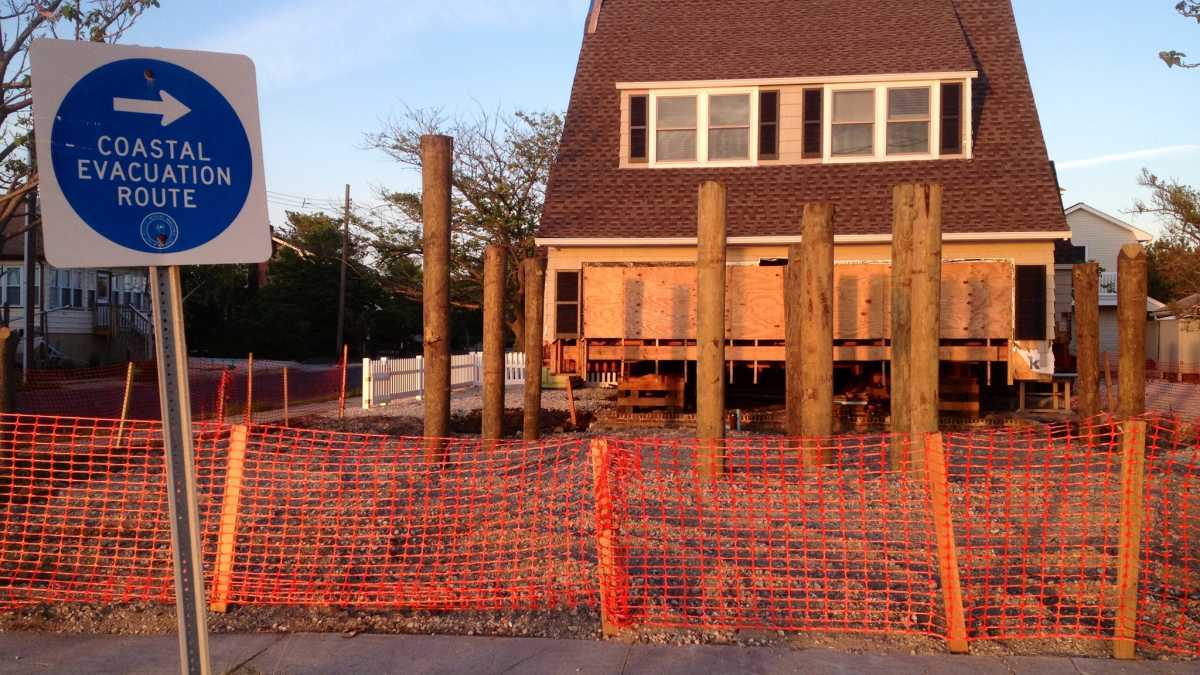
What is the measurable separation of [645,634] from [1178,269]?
2483 cm

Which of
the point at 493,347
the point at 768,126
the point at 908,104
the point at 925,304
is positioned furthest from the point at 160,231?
the point at 908,104

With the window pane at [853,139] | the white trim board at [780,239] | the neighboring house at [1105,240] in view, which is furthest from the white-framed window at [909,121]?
the neighboring house at [1105,240]

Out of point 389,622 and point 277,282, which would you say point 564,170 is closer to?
point 389,622

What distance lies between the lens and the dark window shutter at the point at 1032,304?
1759 cm

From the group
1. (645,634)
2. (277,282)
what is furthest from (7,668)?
(277,282)

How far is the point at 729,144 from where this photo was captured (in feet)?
64.2

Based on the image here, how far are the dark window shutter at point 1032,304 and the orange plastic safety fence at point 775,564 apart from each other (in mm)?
9772

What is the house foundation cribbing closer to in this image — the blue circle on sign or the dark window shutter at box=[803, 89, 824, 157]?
the blue circle on sign

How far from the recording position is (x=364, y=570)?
712 cm

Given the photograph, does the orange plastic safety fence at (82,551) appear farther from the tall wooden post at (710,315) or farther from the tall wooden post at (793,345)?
the tall wooden post at (793,345)

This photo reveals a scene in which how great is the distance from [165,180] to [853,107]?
1720 cm

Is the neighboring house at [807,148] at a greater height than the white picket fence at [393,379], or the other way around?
the neighboring house at [807,148]

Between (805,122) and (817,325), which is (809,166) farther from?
(817,325)

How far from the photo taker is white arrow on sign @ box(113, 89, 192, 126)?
3600 mm
